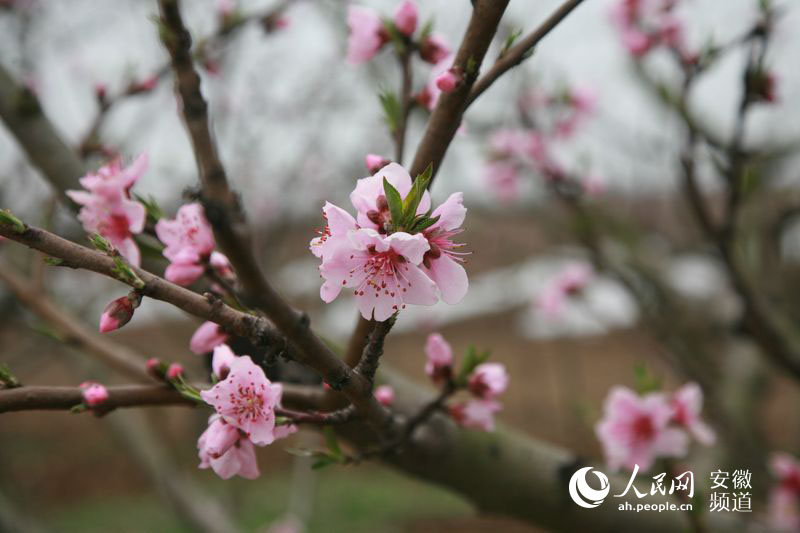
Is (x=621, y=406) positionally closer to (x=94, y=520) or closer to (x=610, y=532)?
(x=610, y=532)

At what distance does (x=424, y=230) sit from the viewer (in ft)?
2.72

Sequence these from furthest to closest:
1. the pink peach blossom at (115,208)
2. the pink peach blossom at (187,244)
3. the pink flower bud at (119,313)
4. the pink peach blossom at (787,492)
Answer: the pink peach blossom at (787,492)
the pink peach blossom at (115,208)
the pink peach blossom at (187,244)
the pink flower bud at (119,313)

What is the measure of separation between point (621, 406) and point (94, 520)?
872cm

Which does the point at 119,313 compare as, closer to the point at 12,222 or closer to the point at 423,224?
the point at 12,222

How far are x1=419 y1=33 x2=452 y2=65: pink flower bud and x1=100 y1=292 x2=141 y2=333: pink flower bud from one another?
0.80 metres

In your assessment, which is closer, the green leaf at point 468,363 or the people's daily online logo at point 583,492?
the green leaf at point 468,363

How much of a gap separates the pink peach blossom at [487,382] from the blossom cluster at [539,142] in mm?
1784

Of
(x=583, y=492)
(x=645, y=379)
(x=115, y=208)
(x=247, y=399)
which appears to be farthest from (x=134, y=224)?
(x=645, y=379)

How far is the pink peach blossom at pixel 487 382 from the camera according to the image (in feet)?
4.02

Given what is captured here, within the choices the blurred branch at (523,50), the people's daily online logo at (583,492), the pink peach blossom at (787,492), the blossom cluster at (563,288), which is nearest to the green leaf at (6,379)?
the blurred branch at (523,50)

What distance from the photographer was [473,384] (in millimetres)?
1228

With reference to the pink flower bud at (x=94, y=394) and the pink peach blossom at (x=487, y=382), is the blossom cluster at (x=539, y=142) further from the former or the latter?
the pink flower bud at (x=94, y=394)

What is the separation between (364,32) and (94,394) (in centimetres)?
90

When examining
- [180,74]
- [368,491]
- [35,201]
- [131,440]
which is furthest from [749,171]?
[368,491]
